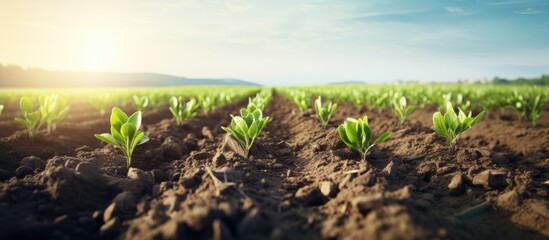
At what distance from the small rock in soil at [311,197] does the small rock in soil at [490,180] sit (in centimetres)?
149

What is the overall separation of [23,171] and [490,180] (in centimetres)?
415

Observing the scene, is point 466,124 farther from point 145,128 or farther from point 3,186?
point 145,128

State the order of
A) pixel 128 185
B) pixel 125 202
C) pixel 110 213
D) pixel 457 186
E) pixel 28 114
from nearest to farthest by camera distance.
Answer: pixel 110 213
pixel 125 202
pixel 128 185
pixel 457 186
pixel 28 114

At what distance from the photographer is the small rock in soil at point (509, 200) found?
277 cm

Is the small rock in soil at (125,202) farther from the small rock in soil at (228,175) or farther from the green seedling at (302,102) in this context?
the green seedling at (302,102)

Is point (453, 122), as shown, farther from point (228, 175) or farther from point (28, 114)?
point (28, 114)

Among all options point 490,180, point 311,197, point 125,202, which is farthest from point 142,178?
point 490,180

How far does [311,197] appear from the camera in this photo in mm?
2551

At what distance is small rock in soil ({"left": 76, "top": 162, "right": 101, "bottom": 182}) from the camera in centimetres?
288

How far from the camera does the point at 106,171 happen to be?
3.44 m

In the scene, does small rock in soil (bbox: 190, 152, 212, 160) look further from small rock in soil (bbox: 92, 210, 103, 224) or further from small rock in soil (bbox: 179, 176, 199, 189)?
small rock in soil (bbox: 92, 210, 103, 224)

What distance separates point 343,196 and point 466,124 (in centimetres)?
219

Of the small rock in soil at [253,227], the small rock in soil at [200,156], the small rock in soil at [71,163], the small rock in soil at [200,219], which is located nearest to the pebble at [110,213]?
the small rock in soil at [200,219]

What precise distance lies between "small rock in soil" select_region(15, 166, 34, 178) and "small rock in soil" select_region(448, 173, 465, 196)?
150 inches
